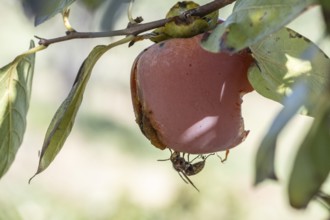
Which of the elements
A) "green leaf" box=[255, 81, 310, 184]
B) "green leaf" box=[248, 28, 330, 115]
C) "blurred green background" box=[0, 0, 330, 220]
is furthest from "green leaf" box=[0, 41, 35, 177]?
"blurred green background" box=[0, 0, 330, 220]

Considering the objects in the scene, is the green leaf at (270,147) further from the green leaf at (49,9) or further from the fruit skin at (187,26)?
the green leaf at (49,9)

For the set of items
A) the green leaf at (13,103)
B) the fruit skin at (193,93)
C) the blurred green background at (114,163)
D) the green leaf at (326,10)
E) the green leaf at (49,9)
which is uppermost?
the green leaf at (326,10)

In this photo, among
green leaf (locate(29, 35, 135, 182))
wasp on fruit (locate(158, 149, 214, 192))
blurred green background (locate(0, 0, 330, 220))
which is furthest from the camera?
blurred green background (locate(0, 0, 330, 220))

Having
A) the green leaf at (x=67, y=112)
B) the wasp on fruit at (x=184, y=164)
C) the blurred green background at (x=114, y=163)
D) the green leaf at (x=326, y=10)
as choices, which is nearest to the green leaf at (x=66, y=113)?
the green leaf at (x=67, y=112)

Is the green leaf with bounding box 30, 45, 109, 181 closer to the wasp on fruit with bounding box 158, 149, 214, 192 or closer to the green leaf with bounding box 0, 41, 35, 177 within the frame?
the green leaf with bounding box 0, 41, 35, 177

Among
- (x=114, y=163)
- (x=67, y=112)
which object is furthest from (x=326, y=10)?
(x=114, y=163)

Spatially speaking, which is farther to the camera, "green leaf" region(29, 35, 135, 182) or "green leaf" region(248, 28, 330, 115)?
"green leaf" region(29, 35, 135, 182)

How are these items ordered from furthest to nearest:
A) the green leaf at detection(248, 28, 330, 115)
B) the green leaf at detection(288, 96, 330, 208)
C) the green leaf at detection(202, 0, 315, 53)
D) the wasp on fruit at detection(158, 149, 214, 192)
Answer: the wasp on fruit at detection(158, 149, 214, 192) → the green leaf at detection(248, 28, 330, 115) → the green leaf at detection(202, 0, 315, 53) → the green leaf at detection(288, 96, 330, 208)
